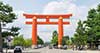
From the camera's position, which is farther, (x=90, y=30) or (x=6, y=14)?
(x=90, y=30)

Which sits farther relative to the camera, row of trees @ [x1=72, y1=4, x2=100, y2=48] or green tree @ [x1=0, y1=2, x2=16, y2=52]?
row of trees @ [x1=72, y1=4, x2=100, y2=48]

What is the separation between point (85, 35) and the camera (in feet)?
344

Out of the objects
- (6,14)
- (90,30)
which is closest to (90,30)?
(90,30)

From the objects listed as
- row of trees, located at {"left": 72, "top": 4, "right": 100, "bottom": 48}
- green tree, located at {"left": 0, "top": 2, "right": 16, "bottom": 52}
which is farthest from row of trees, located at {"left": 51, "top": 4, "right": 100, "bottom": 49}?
green tree, located at {"left": 0, "top": 2, "right": 16, "bottom": 52}

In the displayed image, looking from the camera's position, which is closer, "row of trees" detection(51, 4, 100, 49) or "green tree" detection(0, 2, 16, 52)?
"green tree" detection(0, 2, 16, 52)

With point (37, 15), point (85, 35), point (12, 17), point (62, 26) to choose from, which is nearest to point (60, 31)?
point (62, 26)

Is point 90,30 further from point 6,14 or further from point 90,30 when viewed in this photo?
point 6,14

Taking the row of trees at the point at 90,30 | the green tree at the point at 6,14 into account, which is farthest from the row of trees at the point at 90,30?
the green tree at the point at 6,14

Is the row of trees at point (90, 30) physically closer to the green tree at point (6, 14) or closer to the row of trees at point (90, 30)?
the row of trees at point (90, 30)

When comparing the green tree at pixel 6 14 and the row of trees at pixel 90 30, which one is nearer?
the green tree at pixel 6 14

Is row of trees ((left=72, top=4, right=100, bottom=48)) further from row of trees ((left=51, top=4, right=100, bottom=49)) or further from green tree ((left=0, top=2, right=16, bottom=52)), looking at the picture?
green tree ((left=0, top=2, right=16, bottom=52))

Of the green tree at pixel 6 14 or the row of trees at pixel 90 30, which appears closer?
the green tree at pixel 6 14

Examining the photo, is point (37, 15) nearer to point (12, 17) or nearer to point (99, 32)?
point (99, 32)

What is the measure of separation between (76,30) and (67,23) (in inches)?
381
